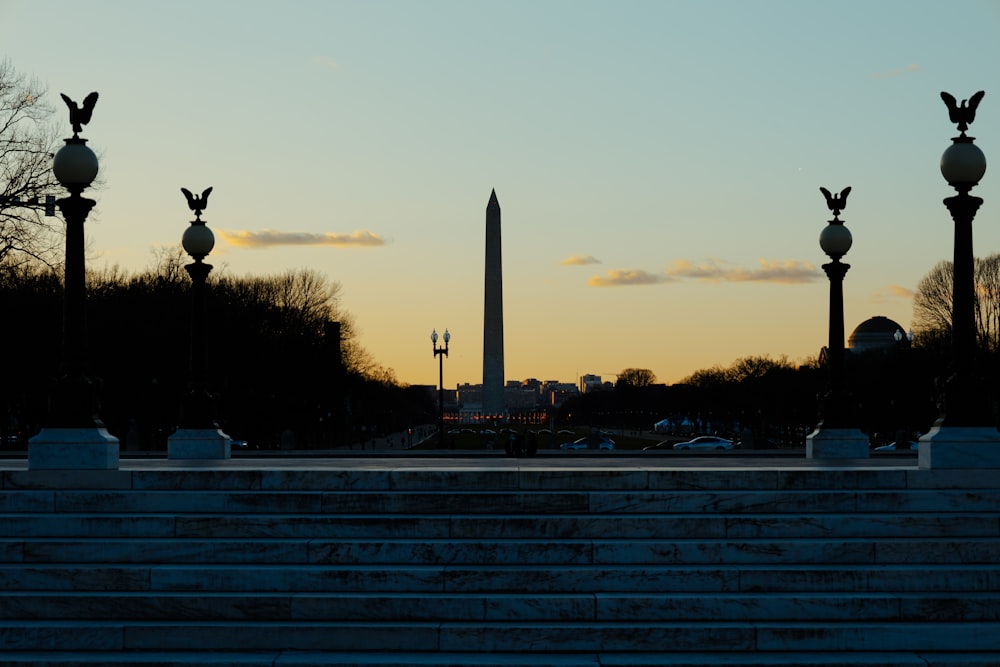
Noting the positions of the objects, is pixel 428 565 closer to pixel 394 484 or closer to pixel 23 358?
pixel 394 484

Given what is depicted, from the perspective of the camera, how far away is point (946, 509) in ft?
54.2

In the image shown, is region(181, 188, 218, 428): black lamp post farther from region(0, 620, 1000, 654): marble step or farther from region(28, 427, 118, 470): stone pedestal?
region(0, 620, 1000, 654): marble step

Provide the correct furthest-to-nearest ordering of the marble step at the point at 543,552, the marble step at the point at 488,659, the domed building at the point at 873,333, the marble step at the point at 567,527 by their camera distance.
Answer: the domed building at the point at 873,333 → the marble step at the point at 567,527 → the marble step at the point at 543,552 → the marble step at the point at 488,659

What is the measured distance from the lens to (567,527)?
15891 mm

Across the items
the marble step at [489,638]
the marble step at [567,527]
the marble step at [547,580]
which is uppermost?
the marble step at [567,527]

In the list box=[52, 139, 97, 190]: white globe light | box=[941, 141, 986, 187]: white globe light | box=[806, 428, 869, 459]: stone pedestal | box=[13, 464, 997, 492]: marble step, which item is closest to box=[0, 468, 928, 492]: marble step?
box=[13, 464, 997, 492]: marble step

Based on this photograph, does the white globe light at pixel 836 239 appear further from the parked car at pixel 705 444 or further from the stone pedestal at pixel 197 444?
the parked car at pixel 705 444

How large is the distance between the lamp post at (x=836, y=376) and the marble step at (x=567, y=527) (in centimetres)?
1058

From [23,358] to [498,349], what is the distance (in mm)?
62690

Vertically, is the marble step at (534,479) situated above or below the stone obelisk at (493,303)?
below

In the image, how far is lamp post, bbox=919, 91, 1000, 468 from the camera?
18.5m

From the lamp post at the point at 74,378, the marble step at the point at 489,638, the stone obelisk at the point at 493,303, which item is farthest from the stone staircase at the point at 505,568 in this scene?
the stone obelisk at the point at 493,303

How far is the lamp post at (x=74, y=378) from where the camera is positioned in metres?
18.9

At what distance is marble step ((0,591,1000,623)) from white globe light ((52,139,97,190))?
24.7 feet
